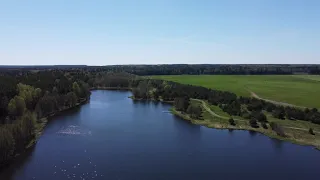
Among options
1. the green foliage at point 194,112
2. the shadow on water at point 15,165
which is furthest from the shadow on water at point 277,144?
the shadow on water at point 15,165

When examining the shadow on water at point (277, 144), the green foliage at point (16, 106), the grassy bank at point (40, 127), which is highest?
the green foliage at point (16, 106)

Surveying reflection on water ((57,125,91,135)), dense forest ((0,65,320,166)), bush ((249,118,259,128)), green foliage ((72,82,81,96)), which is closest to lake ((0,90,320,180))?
reflection on water ((57,125,91,135))

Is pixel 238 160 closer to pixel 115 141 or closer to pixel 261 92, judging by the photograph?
pixel 115 141

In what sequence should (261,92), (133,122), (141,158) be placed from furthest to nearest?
(261,92), (133,122), (141,158)

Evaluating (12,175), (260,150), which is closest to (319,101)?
(260,150)

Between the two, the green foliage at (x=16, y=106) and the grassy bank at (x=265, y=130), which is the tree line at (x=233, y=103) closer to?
the grassy bank at (x=265, y=130)

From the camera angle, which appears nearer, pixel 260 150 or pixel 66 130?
pixel 260 150

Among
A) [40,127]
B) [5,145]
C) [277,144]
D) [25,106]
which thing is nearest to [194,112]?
[277,144]
